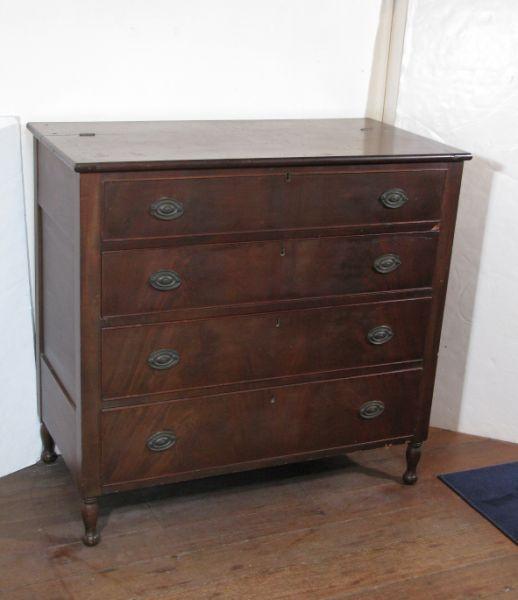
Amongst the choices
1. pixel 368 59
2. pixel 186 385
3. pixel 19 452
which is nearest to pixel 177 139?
pixel 186 385

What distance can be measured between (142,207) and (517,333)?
1.39m

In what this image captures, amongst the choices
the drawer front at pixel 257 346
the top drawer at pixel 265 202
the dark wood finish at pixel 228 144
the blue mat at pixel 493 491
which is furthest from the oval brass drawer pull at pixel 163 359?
the blue mat at pixel 493 491

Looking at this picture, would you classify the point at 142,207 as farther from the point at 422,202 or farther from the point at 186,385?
the point at 422,202

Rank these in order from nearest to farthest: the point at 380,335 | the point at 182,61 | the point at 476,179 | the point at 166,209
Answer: the point at 166,209, the point at 380,335, the point at 182,61, the point at 476,179

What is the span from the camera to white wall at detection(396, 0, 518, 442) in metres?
2.82

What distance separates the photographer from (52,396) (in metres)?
2.59

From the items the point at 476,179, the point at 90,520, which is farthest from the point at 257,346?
the point at 476,179

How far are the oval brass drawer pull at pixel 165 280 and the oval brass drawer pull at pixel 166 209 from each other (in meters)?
0.13

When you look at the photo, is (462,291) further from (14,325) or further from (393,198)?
(14,325)

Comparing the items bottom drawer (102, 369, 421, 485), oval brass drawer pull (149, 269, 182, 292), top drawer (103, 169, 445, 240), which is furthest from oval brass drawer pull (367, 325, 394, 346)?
oval brass drawer pull (149, 269, 182, 292)

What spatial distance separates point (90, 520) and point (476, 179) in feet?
4.98

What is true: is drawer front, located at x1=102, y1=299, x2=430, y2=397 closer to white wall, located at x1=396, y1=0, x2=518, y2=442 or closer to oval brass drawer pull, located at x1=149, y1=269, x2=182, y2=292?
oval brass drawer pull, located at x1=149, y1=269, x2=182, y2=292

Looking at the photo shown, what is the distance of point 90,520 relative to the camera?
2.38m

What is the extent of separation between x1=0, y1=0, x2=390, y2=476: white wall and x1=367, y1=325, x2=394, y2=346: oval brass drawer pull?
0.75m
